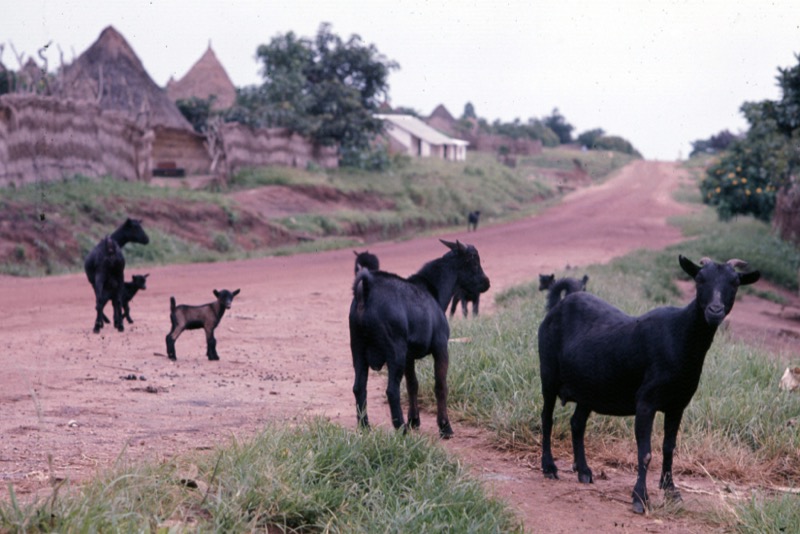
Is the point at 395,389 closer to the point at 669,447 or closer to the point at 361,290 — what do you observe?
the point at 361,290

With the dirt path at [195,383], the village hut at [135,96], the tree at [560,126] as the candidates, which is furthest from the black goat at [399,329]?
the tree at [560,126]

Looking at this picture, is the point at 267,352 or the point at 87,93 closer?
the point at 267,352

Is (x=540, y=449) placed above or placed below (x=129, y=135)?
below

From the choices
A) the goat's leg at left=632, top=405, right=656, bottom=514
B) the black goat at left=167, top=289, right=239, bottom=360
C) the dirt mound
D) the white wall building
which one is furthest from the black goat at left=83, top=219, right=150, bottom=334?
the white wall building

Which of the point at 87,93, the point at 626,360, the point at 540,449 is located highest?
the point at 87,93

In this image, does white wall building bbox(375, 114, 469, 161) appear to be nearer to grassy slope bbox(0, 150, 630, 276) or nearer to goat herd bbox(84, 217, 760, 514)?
grassy slope bbox(0, 150, 630, 276)

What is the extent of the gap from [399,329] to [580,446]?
148cm

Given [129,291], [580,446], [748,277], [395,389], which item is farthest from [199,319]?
[748,277]

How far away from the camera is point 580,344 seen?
6.08 meters

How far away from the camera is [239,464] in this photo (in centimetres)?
485

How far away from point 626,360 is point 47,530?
3.57m

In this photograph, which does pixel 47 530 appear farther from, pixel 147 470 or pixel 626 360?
pixel 626 360

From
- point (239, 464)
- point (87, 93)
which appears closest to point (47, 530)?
point (239, 464)

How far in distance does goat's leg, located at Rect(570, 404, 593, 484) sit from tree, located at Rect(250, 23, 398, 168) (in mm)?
32057
